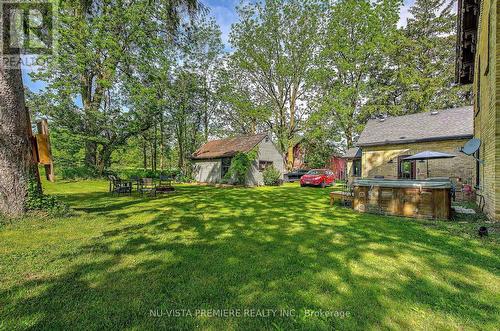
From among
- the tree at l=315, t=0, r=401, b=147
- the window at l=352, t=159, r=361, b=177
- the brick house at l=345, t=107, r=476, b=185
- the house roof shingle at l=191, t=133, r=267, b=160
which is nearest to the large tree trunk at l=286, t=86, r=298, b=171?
the tree at l=315, t=0, r=401, b=147

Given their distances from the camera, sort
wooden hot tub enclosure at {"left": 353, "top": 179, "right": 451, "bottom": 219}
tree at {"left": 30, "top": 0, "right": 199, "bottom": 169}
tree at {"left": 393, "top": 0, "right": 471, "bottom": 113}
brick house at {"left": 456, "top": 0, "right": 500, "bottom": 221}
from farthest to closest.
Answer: tree at {"left": 393, "top": 0, "right": 471, "bottom": 113} → tree at {"left": 30, "top": 0, "right": 199, "bottom": 169} → wooden hot tub enclosure at {"left": 353, "top": 179, "right": 451, "bottom": 219} → brick house at {"left": 456, "top": 0, "right": 500, "bottom": 221}

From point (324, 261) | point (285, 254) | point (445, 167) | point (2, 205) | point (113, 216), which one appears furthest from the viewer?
point (445, 167)

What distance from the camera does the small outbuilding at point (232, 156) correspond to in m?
19.5

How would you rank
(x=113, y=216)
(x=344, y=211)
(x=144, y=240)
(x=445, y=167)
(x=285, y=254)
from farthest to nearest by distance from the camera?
(x=445, y=167) < (x=344, y=211) < (x=113, y=216) < (x=144, y=240) < (x=285, y=254)

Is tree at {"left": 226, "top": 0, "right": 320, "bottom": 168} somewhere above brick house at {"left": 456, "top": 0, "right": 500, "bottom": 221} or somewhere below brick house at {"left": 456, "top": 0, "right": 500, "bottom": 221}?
above

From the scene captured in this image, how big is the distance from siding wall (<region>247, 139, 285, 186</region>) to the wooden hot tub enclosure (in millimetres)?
11315

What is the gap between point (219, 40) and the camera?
27344 mm

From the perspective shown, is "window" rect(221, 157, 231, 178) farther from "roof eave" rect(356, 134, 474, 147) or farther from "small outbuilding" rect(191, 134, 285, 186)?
"roof eave" rect(356, 134, 474, 147)

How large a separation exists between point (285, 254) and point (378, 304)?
1.69 metres

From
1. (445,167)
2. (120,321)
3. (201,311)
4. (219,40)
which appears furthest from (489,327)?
(219,40)

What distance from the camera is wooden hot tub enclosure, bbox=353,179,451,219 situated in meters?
7.00

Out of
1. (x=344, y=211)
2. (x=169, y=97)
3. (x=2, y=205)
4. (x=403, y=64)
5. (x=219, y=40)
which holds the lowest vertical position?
(x=344, y=211)

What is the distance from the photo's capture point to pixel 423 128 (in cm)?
1477

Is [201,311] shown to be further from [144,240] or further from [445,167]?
[445,167]
